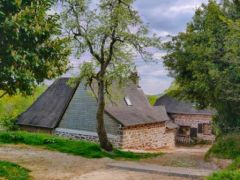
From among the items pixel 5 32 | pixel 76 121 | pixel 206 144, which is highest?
pixel 5 32

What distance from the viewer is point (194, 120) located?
39.3 m

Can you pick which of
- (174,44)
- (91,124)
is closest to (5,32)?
(174,44)

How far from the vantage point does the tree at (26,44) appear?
9.24 m

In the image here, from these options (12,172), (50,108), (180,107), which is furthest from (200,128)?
(12,172)

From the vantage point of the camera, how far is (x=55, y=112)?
29594 mm

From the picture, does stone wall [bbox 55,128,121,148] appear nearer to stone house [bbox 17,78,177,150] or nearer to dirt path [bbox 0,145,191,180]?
stone house [bbox 17,78,177,150]

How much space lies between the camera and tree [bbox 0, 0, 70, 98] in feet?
30.3

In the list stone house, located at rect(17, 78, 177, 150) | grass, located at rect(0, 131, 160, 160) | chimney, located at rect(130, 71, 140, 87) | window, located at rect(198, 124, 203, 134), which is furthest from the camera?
window, located at rect(198, 124, 203, 134)

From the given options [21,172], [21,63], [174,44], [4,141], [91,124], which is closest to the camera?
[21,63]

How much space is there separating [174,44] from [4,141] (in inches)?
473

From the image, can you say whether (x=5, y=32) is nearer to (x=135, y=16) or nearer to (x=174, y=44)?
(x=135, y=16)

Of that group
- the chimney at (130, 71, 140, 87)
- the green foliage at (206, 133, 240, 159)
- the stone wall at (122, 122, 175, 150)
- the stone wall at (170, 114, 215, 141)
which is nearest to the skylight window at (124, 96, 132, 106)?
the stone wall at (122, 122, 175, 150)

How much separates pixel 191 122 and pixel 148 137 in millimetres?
13111

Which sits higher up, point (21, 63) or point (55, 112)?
point (21, 63)
